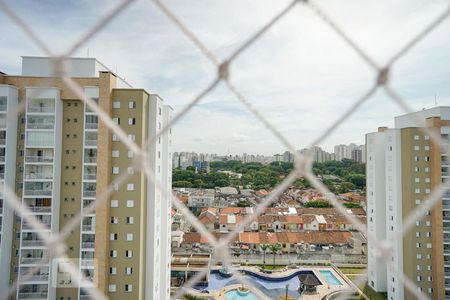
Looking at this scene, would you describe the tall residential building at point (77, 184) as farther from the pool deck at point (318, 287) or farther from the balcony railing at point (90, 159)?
the pool deck at point (318, 287)

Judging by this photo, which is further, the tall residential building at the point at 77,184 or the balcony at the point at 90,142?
the balcony at the point at 90,142

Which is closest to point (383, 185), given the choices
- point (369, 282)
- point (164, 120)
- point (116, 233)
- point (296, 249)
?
point (369, 282)

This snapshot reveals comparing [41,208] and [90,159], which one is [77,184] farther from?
[41,208]

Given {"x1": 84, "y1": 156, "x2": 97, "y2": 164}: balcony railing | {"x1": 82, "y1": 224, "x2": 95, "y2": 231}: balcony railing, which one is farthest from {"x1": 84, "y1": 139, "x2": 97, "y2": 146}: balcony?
{"x1": 82, "y1": 224, "x2": 95, "y2": 231}: balcony railing

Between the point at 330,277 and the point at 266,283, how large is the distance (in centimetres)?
163

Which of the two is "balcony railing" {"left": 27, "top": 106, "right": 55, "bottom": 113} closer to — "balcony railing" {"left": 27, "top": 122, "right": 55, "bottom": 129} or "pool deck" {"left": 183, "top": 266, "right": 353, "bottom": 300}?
"balcony railing" {"left": 27, "top": 122, "right": 55, "bottom": 129}

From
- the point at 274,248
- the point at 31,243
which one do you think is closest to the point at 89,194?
the point at 31,243

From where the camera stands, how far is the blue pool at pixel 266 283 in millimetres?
7633

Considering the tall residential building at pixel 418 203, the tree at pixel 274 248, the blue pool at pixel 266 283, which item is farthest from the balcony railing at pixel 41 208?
the tree at pixel 274 248

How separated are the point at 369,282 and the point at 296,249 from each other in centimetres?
239

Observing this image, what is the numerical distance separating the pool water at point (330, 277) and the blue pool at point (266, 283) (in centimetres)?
30

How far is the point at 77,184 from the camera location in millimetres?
4875

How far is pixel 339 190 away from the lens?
14.4 metres

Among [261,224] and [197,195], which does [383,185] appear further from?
[197,195]
